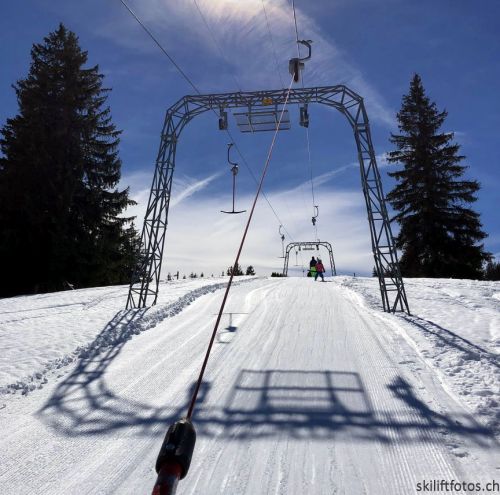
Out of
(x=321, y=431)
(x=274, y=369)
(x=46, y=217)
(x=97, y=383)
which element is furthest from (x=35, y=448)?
(x=46, y=217)

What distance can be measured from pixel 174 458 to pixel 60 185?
86.6 feet

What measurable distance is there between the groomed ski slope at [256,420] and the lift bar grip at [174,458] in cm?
128

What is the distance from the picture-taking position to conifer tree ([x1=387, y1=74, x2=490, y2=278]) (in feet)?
90.1

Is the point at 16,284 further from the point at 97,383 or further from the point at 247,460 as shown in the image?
the point at 247,460

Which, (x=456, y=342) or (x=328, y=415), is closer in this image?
(x=328, y=415)

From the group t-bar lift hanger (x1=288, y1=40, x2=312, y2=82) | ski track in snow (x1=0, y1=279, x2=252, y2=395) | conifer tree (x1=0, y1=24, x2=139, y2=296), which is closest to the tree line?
conifer tree (x1=0, y1=24, x2=139, y2=296)

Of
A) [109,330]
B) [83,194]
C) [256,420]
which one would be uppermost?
[83,194]

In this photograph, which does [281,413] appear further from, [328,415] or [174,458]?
[174,458]

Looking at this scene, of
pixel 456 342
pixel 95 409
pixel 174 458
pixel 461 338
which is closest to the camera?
pixel 174 458

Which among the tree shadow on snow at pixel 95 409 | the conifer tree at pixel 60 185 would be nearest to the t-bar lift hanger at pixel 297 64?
the tree shadow on snow at pixel 95 409

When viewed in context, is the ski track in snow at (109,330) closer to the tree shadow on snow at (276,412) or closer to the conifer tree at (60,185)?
the tree shadow on snow at (276,412)

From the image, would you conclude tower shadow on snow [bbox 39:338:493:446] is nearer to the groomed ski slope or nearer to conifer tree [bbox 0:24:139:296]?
the groomed ski slope

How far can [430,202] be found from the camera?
95.7ft

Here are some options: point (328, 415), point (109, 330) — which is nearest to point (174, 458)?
point (328, 415)
